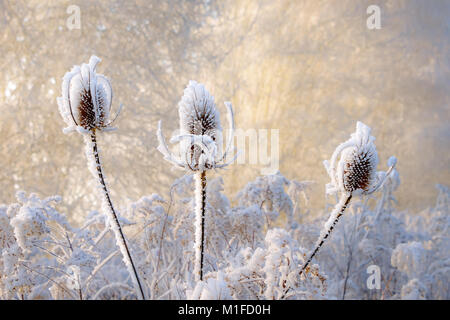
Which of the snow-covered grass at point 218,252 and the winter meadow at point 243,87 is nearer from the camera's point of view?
the snow-covered grass at point 218,252

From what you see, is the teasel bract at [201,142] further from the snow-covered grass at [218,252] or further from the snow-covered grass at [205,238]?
the snow-covered grass at [218,252]

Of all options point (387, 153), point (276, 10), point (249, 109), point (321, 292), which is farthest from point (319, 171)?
point (321, 292)

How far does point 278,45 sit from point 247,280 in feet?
6.23

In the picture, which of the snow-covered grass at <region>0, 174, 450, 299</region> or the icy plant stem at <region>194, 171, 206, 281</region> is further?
the snow-covered grass at <region>0, 174, 450, 299</region>

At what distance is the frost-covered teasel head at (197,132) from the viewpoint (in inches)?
16.8

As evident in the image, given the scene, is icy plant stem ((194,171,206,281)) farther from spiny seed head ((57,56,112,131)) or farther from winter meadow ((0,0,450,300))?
winter meadow ((0,0,450,300))

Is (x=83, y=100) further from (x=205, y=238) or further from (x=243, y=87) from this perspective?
(x=243, y=87)

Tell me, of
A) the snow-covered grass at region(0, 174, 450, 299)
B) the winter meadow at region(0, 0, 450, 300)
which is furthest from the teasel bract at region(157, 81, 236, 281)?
the winter meadow at region(0, 0, 450, 300)

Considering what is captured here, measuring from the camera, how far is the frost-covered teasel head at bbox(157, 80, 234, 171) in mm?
427

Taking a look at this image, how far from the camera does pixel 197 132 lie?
436 millimetres

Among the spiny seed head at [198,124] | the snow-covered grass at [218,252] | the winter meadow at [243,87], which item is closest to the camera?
the spiny seed head at [198,124]

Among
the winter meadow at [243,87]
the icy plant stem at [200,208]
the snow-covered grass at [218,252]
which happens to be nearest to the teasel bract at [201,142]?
the icy plant stem at [200,208]

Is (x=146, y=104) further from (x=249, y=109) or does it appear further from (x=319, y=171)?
(x=319, y=171)

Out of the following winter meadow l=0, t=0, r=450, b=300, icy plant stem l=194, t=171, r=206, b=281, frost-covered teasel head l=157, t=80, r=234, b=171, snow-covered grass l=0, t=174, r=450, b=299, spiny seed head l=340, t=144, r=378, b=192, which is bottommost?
snow-covered grass l=0, t=174, r=450, b=299
